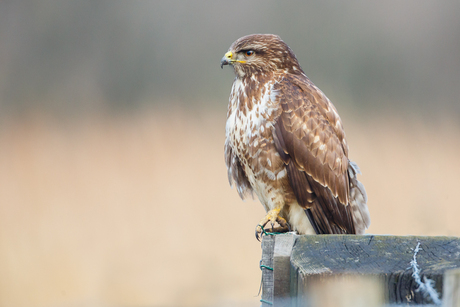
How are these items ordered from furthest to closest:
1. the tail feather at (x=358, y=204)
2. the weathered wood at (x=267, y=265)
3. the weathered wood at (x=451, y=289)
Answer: the tail feather at (x=358, y=204)
the weathered wood at (x=267, y=265)
the weathered wood at (x=451, y=289)

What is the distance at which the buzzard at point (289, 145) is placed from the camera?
7.24 ft

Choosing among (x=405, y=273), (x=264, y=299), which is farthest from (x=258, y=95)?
(x=405, y=273)

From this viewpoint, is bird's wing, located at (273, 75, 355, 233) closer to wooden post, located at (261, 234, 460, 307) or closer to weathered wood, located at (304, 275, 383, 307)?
wooden post, located at (261, 234, 460, 307)

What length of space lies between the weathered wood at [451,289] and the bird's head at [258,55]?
5.35 ft

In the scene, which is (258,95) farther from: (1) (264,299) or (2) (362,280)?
(2) (362,280)

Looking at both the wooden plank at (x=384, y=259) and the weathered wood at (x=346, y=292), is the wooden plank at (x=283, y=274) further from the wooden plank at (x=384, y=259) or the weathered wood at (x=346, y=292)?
the weathered wood at (x=346, y=292)

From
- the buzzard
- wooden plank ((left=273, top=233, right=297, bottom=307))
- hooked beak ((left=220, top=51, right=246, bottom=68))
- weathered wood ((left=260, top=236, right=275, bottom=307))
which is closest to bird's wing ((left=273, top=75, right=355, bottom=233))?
the buzzard

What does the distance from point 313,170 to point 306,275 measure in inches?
51.7

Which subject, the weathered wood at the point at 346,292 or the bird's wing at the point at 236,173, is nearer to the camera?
the weathered wood at the point at 346,292

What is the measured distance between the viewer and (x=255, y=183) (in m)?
2.40

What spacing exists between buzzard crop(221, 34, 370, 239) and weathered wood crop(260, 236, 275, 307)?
60 cm

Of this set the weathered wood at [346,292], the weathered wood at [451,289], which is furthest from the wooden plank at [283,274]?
the weathered wood at [451,289]

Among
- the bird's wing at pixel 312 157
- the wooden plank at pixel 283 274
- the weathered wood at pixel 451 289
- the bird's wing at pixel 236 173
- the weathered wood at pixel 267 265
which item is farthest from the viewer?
the bird's wing at pixel 236 173

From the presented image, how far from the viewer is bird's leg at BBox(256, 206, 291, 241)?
7.40 ft
